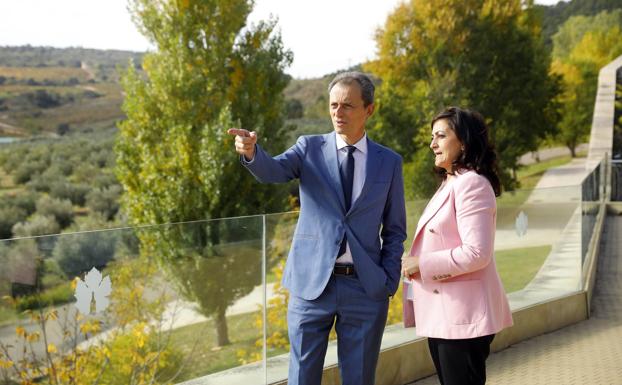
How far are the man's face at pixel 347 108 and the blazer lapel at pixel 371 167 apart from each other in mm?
110

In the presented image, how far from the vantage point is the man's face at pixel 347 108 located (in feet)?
10.0

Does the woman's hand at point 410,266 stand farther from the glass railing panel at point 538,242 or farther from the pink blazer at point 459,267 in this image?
the glass railing panel at point 538,242

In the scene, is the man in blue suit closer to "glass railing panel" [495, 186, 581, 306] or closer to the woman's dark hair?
the woman's dark hair

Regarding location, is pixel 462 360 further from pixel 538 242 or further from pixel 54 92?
pixel 54 92

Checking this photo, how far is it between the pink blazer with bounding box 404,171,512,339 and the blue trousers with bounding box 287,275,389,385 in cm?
22

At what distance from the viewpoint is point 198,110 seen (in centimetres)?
1185

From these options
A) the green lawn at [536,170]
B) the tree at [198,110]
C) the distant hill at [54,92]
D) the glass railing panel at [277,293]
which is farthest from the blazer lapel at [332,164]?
the distant hill at [54,92]

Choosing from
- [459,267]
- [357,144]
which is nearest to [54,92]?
[357,144]

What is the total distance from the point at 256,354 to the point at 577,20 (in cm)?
7862

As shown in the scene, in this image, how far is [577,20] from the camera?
7675cm

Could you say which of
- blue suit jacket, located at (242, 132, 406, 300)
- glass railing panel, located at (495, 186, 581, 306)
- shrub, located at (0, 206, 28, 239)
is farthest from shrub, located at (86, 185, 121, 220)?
blue suit jacket, located at (242, 132, 406, 300)

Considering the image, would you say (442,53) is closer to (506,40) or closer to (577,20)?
(506,40)

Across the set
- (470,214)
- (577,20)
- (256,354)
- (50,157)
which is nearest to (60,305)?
(256,354)

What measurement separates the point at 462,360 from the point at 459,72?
81.5 ft
